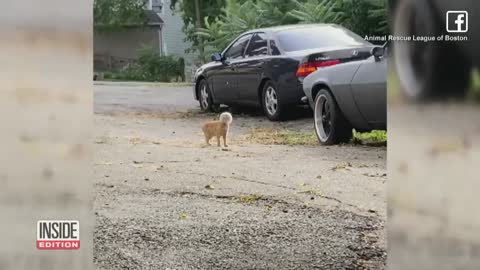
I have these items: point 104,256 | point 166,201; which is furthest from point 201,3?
point 104,256

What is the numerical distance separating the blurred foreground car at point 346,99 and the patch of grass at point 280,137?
0.07 meters

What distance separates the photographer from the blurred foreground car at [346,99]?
16.4ft

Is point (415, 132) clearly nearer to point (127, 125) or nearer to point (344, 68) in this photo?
point (344, 68)

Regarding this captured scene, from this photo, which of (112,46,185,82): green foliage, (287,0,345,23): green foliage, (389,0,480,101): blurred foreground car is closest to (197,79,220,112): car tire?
(112,46,185,82): green foliage

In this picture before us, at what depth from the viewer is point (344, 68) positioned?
514cm

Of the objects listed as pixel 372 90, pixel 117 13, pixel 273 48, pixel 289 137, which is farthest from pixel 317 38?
pixel 117 13

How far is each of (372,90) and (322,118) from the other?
12.9 inches

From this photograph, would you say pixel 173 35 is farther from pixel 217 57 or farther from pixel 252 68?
pixel 252 68

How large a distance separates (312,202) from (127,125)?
1004mm

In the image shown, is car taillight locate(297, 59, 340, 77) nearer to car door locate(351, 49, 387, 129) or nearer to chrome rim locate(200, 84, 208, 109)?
car door locate(351, 49, 387, 129)

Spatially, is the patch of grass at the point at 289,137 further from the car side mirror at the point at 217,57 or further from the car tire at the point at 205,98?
the car side mirror at the point at 217,57

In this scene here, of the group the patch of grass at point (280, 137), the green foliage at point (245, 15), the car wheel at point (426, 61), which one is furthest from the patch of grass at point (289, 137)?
the green foliage at point (245, 15)

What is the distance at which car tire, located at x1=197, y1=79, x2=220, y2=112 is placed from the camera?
17.4ft

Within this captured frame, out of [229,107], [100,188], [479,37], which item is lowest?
[100,188]
